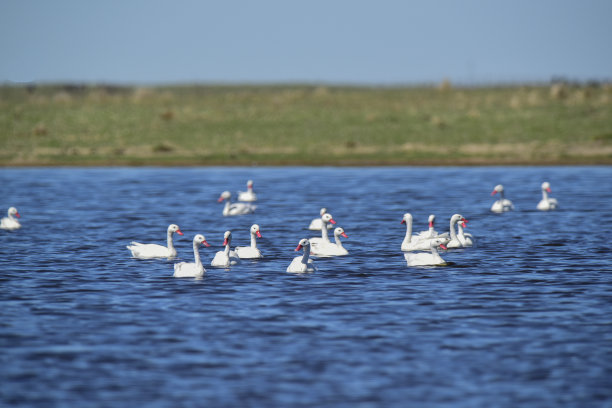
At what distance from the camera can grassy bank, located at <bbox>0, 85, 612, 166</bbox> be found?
51.1 metres

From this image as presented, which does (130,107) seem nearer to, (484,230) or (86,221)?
(86,221)

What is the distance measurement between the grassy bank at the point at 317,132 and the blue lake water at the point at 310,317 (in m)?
17.6

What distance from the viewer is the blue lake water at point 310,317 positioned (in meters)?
12.7

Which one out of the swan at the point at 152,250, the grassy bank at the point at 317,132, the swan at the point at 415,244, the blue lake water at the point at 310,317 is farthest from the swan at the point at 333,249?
the grassy bank at the point at 317,132

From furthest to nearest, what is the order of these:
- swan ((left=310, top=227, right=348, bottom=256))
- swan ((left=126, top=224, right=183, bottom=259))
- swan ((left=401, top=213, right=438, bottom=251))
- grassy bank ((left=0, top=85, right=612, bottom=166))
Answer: grassy bank ((left=0, top=85, right=612, bottom=166)), swan ((left=401, top=213, right=438, bottom=251)), swan ((left=310, top=227, right=348, bottom=256)), swan ((left=126, top=224, right=183, bottom=259))

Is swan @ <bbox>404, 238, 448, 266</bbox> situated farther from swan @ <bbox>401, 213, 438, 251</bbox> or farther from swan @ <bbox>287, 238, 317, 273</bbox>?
swan @ <bbox>287, 238, 317, 273</bbox>

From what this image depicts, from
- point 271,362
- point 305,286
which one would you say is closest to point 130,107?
point 305,286

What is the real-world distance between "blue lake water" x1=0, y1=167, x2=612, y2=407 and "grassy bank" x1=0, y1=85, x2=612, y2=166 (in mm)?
17593

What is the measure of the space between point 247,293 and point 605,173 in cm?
3077

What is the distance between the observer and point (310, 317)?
16.9 metres

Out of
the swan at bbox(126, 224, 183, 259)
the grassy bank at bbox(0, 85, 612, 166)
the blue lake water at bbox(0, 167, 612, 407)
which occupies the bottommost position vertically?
the blue lake water at bbox(0, 167, 612, 407)

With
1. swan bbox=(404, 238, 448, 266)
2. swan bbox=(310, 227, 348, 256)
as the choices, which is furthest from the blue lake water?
swan bbox=(310, 227, 348, 256)

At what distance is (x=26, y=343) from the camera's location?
50.0 ft

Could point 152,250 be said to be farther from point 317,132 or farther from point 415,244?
point 317,132
